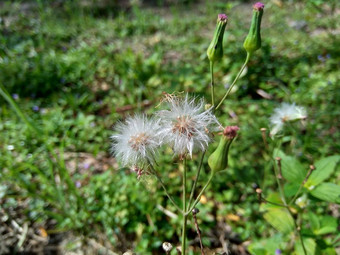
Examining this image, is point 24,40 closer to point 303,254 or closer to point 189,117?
point 189,117

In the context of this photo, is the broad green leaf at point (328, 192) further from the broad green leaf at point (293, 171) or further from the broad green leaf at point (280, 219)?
the broad green leaf at point (280, 219)

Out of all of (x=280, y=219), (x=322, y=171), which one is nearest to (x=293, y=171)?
(x=322, y=171)

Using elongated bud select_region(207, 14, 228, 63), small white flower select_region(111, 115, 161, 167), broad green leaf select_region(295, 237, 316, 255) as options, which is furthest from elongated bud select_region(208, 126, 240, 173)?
broad green leaf select_region(295, 237, 316, 255)

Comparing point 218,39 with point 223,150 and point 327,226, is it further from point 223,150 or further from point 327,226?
point 327,226

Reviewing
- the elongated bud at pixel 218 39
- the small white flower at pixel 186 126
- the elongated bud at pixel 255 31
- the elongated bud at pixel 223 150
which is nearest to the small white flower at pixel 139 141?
the small white flower at pixel 186 126

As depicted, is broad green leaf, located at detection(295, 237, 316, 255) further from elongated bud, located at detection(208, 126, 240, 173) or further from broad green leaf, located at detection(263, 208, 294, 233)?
elongated bud, located at detection(208, 126, 240, 173)
